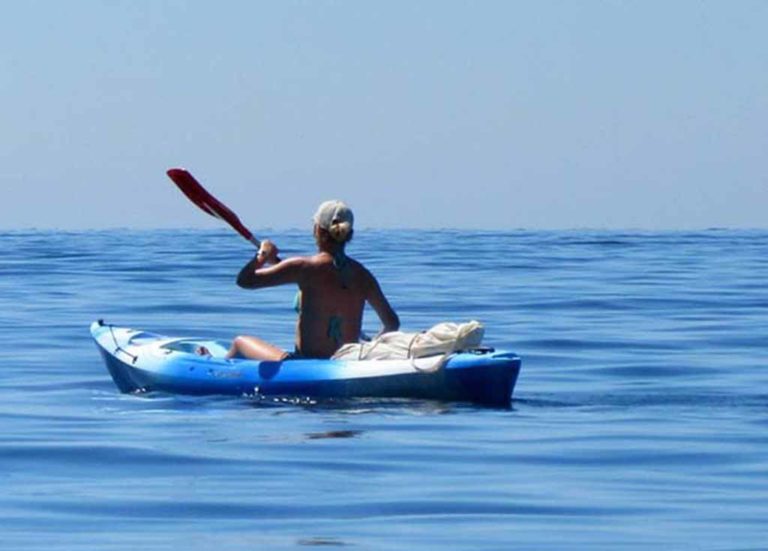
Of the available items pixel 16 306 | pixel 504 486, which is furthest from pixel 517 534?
pixel 16 306

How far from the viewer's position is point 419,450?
11.1m

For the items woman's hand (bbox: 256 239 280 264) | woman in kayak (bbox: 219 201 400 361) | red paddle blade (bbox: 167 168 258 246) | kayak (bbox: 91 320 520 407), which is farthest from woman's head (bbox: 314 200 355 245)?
red paddle blade (bbox: 167 168 258 246)

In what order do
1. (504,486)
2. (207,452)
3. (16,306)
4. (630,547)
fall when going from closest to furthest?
(630,547)
(504,486)
(207,452)
(16,306)

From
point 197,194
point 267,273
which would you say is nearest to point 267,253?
point 267,273

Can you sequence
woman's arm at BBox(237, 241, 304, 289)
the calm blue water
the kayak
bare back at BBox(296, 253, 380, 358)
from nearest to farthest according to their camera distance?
1. the calm blue water
2. the kayak
3. woman's arm at BBox(237, 241, 304, 289)
4. bare back at BBox(296, 253, 380, 358)

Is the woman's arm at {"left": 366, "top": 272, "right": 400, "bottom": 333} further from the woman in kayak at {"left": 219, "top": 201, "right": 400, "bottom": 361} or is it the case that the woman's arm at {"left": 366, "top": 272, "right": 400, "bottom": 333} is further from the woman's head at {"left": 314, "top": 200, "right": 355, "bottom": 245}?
the woman's head at {"left": 314, "top": 200, "right": 355, "bottom": 245}

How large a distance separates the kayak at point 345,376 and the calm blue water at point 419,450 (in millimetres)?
103

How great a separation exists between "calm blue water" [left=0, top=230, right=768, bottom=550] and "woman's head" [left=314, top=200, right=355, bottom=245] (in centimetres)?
96

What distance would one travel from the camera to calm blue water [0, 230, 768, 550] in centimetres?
878

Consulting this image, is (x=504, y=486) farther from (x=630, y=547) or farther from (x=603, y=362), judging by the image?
(x=603, y=362)

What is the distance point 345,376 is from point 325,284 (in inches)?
21.7

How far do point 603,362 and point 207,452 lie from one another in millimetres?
6429

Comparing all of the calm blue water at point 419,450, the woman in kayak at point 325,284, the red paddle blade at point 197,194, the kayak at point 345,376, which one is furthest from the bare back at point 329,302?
the red paddle blade at point 197,194

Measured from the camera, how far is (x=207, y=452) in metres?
11.0
